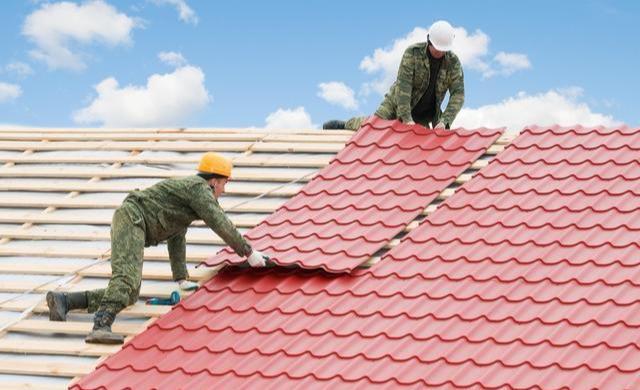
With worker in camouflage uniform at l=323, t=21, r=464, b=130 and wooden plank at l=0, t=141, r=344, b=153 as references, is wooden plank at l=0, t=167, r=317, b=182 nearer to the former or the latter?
wooden plank at l=0, t=141, r=344, b=153

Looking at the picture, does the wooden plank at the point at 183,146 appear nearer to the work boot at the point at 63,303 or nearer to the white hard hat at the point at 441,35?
the white hard hat at the point at 441,35

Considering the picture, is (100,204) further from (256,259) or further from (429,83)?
(429,83)

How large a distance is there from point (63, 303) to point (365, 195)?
2.67m

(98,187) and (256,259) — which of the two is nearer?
(256,259)

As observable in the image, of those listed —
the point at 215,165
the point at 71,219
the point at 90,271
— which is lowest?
the point at 90,271

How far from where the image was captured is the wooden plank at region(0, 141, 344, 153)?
39.9 feet

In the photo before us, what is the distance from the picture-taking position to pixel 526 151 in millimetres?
11094

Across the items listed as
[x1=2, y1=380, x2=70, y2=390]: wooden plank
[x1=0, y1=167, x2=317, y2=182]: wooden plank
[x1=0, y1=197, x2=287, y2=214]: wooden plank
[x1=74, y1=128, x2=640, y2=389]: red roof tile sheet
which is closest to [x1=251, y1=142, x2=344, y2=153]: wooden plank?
[x1=0, y1=167, x2=317, y2=182]: wooden plank

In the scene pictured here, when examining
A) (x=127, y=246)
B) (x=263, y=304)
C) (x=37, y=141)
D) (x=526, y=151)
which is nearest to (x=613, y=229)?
(x=526, y=151)

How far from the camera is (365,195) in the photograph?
1070cm

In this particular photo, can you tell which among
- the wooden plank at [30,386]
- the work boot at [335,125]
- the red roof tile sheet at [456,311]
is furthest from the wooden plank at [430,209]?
the wooden plank at [30,386]

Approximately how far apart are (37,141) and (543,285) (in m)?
6.80

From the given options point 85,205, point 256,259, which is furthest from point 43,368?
point 85,205

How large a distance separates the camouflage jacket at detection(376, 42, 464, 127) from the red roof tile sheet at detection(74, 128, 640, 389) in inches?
64.5
